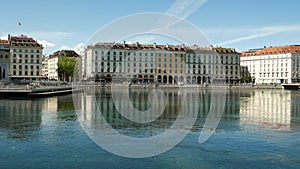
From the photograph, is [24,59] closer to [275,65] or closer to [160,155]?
[160,155]

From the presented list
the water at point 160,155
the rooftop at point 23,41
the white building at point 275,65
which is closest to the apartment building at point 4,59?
the rooftop at point 23,41

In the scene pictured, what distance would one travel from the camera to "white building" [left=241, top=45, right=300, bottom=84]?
14125 centimetres

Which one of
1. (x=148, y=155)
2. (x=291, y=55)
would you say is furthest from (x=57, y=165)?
(x=291, y=55)

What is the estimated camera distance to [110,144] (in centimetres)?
1827

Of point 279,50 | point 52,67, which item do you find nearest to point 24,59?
point 52,67

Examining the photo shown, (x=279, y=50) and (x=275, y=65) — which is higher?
(x=279, y=50)

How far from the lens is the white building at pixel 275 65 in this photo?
141250 millimetres

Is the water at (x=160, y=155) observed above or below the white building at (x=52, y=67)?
below

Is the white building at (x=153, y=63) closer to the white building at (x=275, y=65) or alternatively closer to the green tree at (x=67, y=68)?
the green tree at (x=67, y=68)

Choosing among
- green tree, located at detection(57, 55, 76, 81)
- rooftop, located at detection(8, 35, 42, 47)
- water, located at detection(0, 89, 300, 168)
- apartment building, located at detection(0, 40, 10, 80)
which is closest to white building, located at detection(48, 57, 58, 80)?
green tree, located at detection(57, 55, 76, 81)

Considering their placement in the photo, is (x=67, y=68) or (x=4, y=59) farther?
(x=67, y=68)

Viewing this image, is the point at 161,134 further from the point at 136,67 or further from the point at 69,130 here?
the point at 136,67

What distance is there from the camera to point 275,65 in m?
145

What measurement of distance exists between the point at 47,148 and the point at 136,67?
10898cm
